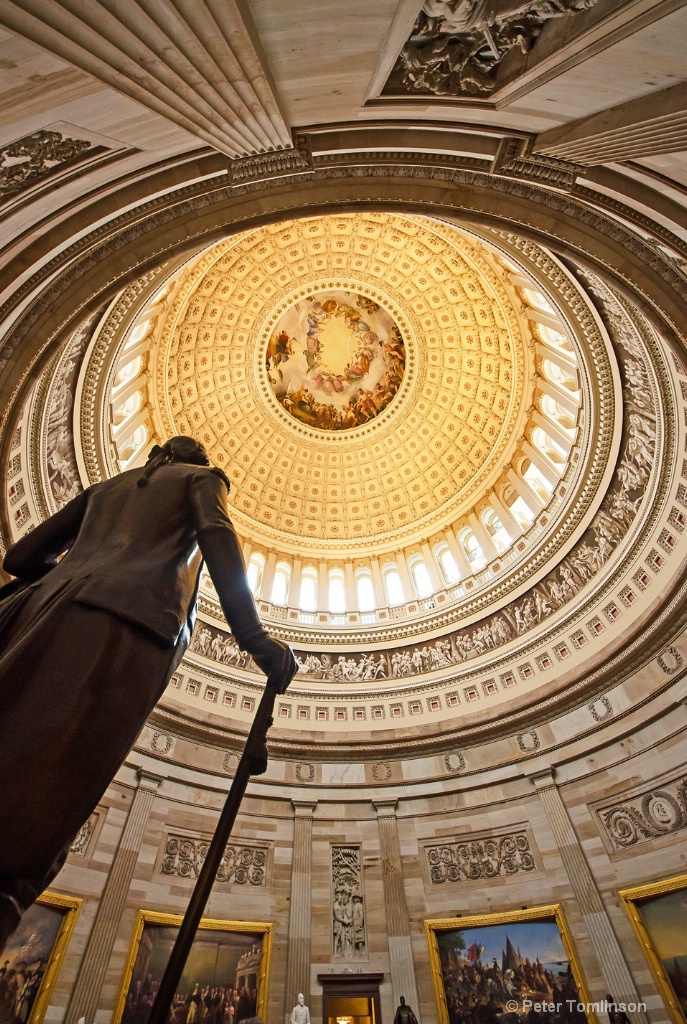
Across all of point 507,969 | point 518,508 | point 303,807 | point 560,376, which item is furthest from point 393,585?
point 507,969

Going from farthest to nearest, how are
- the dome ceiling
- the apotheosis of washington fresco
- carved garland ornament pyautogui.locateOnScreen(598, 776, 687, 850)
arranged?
the apotheosis of washington fresco → the dome ceiling → carved garland ornament pyautogui.locateOnScreen(598, 776, 687, 850)

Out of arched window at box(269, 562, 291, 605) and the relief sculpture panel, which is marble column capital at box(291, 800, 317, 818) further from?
arched window at box(269, 562, 291, 605)

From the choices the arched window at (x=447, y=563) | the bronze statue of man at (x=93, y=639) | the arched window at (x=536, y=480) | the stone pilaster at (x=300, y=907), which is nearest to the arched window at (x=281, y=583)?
the arched window at (x=447, y=563)

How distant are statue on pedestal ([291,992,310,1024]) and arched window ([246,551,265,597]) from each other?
1381cm

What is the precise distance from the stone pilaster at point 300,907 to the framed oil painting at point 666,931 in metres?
7.72

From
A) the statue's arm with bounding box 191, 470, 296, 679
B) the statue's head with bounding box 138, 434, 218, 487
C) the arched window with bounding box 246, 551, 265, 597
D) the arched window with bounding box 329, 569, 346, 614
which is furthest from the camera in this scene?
the arched window with bounding box 329, 569, 346, 614

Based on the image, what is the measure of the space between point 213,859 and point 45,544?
2.13m

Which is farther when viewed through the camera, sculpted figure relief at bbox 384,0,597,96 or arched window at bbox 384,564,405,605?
arched window at bbox 384,564,405,605

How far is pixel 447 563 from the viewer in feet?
80.0

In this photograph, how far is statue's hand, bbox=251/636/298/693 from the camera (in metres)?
2.85

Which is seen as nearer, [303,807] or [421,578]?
[303,807]

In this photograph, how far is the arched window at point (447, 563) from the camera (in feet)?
77.2

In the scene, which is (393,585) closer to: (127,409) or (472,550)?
(472,550)

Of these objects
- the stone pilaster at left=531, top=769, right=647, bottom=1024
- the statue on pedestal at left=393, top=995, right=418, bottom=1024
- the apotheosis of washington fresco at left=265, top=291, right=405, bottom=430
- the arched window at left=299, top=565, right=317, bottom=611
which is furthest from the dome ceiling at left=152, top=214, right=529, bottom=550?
the statue on pedestal at left=393, top=995, right=418, bottom=1024
